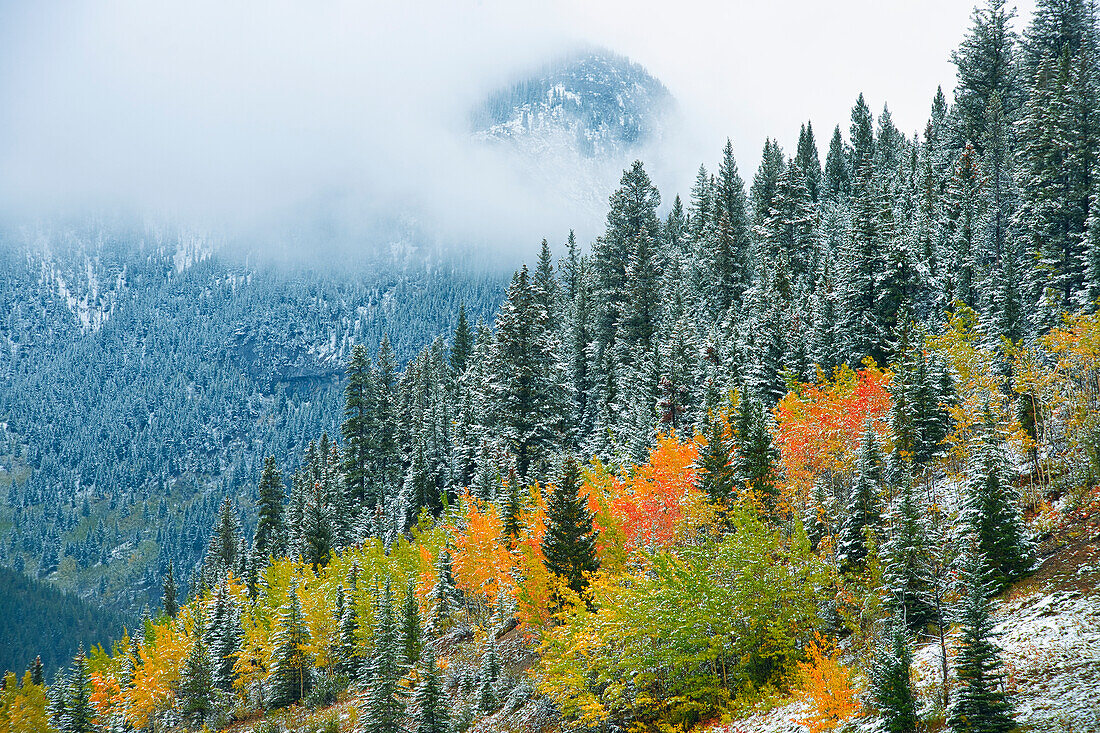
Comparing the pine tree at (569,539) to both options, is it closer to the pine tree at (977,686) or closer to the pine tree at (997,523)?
the pine tree at (997,523)

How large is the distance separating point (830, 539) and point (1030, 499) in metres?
8.58

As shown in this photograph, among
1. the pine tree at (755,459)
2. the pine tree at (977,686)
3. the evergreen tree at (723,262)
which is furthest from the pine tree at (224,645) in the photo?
the pine tree at (977,686)

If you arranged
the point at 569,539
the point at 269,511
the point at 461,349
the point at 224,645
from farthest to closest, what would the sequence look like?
1. the point at 461,349
2. the point at 269,511
3. the point at 224,645
4. the point at 569,539

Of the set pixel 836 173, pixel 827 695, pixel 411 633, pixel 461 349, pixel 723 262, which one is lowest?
pixel 411 633

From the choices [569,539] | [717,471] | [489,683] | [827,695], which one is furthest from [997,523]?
[489,683]

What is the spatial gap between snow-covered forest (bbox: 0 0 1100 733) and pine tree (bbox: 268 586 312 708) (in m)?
0.25

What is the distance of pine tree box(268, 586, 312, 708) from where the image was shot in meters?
48.5

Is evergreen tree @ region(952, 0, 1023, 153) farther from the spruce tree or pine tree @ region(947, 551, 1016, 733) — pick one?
pine tree @ region(947, 551, 1016, 733)

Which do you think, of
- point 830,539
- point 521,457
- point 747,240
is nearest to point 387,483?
point 521,457

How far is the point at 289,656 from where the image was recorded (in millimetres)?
49031

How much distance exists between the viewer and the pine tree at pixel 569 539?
120 feet

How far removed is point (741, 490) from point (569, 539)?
381 inches

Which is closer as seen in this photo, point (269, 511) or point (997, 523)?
point (997, 523)

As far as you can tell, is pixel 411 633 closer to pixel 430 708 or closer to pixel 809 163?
pixel 430 708
